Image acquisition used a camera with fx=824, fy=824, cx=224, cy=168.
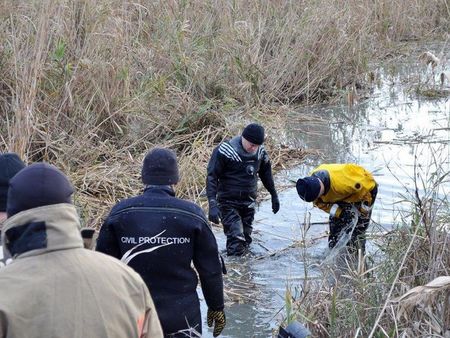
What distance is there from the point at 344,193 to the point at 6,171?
349 cm

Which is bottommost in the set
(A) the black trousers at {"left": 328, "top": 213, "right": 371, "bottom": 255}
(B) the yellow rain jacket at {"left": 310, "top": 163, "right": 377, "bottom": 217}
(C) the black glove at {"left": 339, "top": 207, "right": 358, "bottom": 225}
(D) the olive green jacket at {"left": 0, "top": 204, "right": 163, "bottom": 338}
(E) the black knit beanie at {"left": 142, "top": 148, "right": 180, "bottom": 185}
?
(A) the black trousers at {"left": 328, "top": 213, "right": 371, "bottom": 255}

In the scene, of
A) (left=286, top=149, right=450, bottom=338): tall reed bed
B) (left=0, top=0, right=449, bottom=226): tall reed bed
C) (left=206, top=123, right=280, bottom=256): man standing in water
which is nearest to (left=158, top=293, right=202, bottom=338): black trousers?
(left=286, top=149, right=450, bottom=338): tall reed bed

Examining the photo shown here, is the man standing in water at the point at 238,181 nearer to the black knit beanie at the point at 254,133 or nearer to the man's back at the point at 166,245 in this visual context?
the black knit beanie at the point at 254,133

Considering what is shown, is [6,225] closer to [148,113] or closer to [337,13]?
[148,113]

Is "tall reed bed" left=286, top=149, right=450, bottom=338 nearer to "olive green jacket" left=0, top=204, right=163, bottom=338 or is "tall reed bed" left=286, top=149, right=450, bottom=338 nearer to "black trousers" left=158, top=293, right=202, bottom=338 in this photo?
"black trousers" left=158, top=293, right=202, bottom=338

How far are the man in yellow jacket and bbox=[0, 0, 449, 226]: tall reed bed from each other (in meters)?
Result: 2.04

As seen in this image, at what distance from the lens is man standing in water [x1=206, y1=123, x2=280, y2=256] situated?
7.15 meters

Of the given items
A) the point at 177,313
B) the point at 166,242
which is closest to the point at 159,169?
the point at 166,242

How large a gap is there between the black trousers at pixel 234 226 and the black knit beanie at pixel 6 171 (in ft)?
11.9

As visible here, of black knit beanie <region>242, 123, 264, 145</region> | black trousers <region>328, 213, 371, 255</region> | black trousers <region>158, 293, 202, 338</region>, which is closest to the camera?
black trousers <region>158, 293, 202, 338</region>

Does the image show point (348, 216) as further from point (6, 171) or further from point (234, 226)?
point (6, 171)

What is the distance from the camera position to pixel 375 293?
4.47m

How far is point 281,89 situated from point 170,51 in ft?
6.96

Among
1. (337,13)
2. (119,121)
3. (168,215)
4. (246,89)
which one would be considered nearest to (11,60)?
(119,121)
